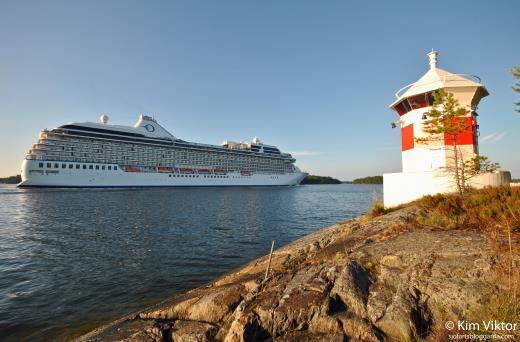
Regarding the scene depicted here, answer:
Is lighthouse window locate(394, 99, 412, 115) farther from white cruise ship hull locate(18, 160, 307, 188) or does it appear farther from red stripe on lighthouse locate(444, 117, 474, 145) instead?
white cruise ship hull locate(18, 160, 307, 188)

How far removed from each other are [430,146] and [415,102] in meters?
2.32

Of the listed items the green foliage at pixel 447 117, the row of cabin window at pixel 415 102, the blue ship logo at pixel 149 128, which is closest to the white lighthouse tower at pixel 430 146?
the row of cabin window at pixel 415 102

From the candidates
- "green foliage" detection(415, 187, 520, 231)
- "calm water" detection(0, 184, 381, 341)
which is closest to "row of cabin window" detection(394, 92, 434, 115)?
"green foliage" detection(415, 187, 520, 231)

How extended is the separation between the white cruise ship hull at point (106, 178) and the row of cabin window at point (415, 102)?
Result: 58.3 m

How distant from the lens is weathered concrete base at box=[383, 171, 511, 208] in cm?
985

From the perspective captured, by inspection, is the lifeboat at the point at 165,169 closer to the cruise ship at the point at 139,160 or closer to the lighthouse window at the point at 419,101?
the cruise ship at the point at 139,160

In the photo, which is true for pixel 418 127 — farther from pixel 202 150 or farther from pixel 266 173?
pixel 266 173

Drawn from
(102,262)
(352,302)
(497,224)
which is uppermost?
(497,224)

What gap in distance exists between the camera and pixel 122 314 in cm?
569

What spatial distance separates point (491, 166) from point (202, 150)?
6724cm

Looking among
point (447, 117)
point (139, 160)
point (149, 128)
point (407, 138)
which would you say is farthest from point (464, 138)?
point (149, 128)

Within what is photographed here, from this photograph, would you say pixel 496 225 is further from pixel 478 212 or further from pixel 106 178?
pixel 106 178

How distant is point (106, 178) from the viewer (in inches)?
2122

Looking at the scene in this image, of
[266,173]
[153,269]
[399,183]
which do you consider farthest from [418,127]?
[266,173]
